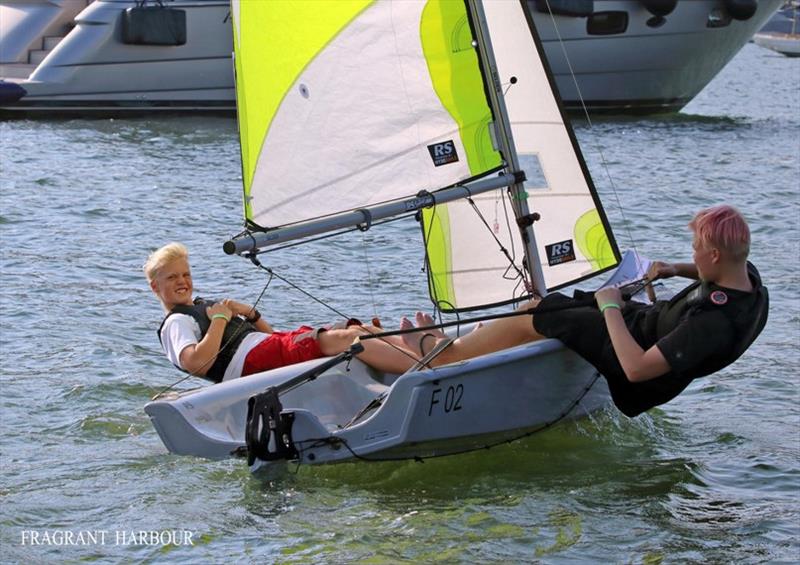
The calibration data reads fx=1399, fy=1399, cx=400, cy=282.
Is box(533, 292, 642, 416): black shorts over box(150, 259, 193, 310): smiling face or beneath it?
beneath

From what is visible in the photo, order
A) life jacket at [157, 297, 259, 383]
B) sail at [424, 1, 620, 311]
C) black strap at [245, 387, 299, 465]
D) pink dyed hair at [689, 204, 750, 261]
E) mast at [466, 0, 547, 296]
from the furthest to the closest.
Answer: sail at [424, 1, 620, 311] → mast at [466, 0, 547, 296] → life jacket at [157, 297, 259, 383] → black strap at [245, 387, 299, 465] → pink dyed hair at [689, 204, 750, 261]

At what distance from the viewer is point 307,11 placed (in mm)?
6504

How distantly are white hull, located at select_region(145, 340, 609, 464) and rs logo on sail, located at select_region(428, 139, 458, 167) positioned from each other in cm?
104

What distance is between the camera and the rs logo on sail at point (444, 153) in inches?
254

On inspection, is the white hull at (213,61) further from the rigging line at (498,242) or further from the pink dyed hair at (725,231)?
the pink dyed hair at (725,231)

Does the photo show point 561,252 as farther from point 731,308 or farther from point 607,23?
point 607,23

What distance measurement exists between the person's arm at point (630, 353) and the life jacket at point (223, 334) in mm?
1769

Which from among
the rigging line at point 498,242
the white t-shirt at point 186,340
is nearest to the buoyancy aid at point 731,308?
the rigging line at point 498,242

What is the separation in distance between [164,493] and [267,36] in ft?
7.15

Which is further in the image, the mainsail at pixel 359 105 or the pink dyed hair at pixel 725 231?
the mainsail at pixel 359 105

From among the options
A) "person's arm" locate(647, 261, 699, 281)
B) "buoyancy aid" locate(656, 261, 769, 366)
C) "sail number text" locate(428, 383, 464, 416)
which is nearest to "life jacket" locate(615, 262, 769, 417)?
"buoyancy aid" locate(656, 261, 769, 366)

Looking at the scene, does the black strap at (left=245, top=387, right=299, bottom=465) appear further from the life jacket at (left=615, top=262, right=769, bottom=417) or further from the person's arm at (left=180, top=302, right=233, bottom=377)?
the life jacket at (left=615, top=262, right=769, bottom=417)

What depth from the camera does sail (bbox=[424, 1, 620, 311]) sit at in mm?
6902

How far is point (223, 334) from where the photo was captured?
21.0ft
